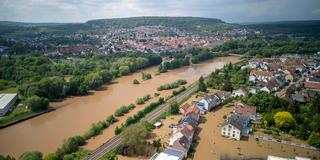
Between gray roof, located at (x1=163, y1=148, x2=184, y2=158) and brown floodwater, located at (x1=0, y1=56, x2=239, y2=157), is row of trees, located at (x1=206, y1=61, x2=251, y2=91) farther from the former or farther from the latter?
gray roof, located at (x1=163, y1=148, x2=184, y2=158)

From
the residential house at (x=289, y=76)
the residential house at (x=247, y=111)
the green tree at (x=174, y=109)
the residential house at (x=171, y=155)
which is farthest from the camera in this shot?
the residential house at (x=289, y=76)

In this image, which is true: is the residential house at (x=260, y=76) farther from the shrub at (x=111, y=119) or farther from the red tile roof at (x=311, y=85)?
the shrub at (x=111, y=119)

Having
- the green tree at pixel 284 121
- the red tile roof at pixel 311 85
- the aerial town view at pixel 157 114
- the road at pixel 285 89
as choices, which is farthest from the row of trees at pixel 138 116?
the red tile roof at pixel 311 85

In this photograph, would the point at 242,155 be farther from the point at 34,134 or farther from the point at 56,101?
the point at 56,101

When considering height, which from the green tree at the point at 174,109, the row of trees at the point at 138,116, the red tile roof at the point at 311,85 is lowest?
the row of trees at the point at 138,116

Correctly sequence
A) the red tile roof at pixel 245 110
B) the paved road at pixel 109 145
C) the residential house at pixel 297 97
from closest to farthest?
the paved road at pixel 109 145
the red tile roof at pixel 245 110
the residential house at pixel 297 97

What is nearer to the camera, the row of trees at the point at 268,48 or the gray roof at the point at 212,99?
the gray roof at the point at 212,99

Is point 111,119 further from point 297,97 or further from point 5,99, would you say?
point 297,97
